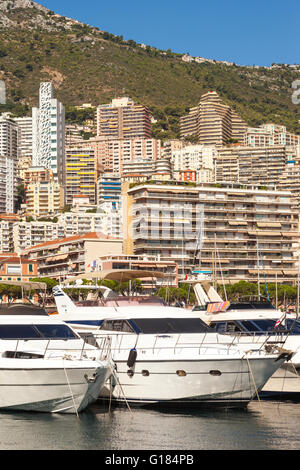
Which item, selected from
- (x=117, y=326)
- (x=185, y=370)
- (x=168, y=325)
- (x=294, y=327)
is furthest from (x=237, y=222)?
(x=185, y=370)

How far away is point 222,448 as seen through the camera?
2075 cm

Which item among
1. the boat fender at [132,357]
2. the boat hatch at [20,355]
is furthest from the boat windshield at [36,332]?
the boat fender at [132,357]

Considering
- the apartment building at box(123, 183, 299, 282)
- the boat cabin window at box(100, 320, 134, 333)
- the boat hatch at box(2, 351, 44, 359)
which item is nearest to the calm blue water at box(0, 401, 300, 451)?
the boat hatch at box(2, 351, 44, 359)

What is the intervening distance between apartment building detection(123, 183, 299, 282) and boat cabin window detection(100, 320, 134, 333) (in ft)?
311

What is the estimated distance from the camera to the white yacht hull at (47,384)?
931 inches

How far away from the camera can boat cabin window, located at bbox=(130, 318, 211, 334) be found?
28.0 metres

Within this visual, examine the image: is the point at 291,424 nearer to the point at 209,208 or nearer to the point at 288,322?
the point at 288,322

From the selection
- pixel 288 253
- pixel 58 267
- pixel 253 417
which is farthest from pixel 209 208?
pixel 253 417

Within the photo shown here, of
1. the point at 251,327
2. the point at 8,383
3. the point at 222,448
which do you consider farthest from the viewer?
the point at 251,327

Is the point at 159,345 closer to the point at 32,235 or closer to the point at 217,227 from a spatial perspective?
the point at 217,227

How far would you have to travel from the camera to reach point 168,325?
92.7 feet

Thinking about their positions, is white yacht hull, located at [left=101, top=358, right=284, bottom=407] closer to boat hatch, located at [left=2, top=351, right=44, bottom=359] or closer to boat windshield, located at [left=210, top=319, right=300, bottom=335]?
boat hatch, located at [left=2, top=351, right=44, bottom=359]

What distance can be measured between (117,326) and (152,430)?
654cm
